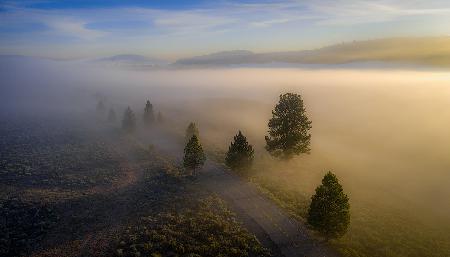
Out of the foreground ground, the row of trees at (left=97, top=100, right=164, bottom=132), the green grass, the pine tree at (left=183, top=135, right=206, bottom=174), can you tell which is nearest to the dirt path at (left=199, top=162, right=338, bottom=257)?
the foreground ground

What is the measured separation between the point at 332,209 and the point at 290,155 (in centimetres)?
2491

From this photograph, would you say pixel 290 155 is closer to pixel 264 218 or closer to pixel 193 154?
pixel 193 154

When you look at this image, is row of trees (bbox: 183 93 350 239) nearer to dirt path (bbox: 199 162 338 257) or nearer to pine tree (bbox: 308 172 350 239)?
pine tree (bbox: 308 172 350 239)

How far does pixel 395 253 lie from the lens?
35.2 meters

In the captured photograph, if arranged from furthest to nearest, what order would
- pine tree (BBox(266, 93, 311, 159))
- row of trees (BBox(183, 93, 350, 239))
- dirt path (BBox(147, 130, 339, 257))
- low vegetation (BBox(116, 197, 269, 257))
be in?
pine tree (BBox(266, 93, 311, 159)) → row of trees (BBox(183, 93, 350, 239)) → dirt path (BBox(147, 130, 339, 257)) → low vegetation (BBox(116, 197, 269, 257))

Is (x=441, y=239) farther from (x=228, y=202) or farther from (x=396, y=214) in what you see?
(x=228, y=202)

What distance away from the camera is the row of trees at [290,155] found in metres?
34.3

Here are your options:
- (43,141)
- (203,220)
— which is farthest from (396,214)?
(43,141)

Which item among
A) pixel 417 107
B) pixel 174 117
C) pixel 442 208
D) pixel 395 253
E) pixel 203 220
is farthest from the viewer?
pixel 417 107

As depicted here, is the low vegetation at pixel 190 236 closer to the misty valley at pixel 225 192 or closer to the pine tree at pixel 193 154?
the misty valley at pixel 225 192

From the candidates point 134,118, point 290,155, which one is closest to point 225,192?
point 290,155

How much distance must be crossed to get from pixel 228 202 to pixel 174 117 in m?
86.8

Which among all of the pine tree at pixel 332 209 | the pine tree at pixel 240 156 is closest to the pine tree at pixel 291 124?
the pine tree at pixel 240 156

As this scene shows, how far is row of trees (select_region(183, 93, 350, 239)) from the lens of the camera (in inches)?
1352
